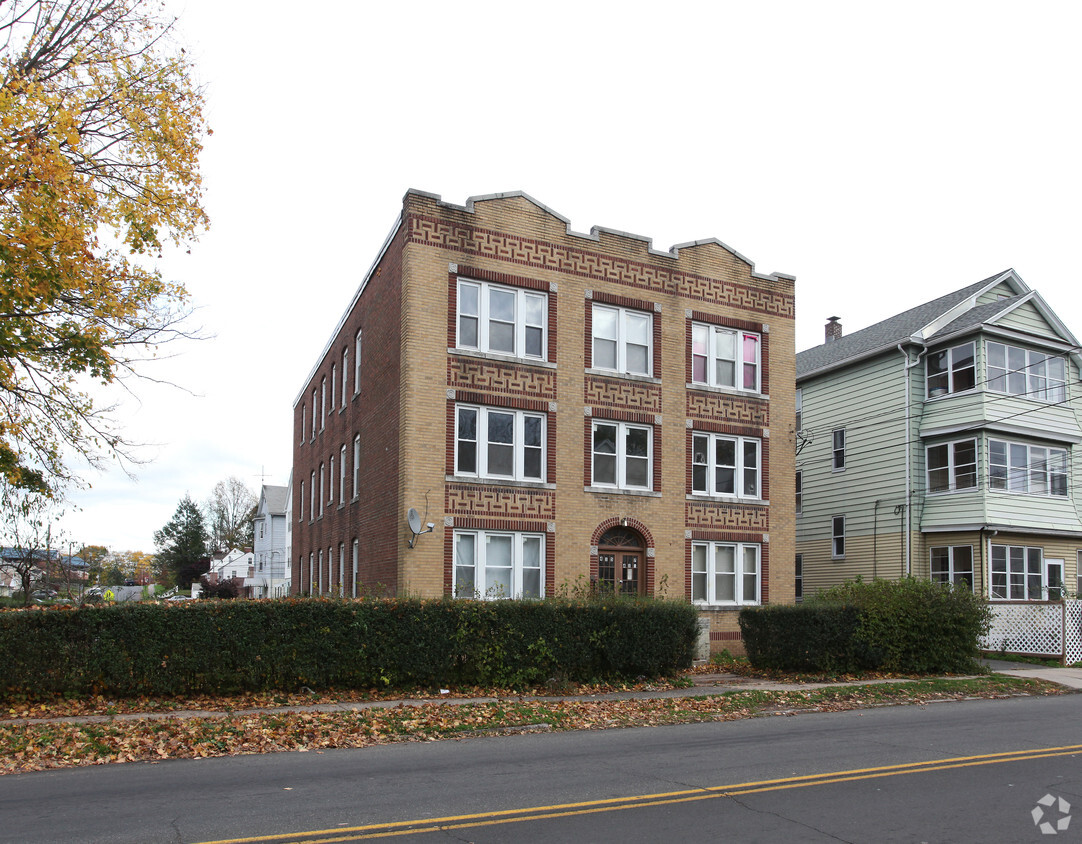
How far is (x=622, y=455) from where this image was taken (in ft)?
78.1

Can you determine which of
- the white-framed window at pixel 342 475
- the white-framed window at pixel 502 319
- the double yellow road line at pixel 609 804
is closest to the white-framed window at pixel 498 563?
the white-framed window at pixel 502 319

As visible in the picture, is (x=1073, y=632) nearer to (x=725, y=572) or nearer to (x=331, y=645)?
(x=725, y=572)

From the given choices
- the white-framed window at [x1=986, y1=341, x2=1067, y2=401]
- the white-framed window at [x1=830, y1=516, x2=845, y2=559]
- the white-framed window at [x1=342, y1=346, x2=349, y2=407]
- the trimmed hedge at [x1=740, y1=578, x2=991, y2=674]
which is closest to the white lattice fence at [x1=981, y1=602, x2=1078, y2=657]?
the trimmed hedge at [x1=740, y1=578, x2=991, y2=674]

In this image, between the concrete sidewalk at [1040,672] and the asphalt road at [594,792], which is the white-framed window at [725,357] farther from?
the asphalt road at [594,792]

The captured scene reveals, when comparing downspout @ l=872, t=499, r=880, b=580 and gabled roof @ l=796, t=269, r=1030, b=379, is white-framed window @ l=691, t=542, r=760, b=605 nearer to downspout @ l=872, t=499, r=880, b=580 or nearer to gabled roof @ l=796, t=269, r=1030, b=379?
downspout @ l=872, t=499, r=880, b=580

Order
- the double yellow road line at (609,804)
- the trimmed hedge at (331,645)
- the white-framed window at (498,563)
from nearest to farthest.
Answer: the double yellow road line at (609,804) → the trimmed hedge at (331,645) → the white-framed window at (498,563)

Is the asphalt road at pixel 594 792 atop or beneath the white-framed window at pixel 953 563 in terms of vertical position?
beneath

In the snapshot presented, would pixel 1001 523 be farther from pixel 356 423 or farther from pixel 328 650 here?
pixel 328 650

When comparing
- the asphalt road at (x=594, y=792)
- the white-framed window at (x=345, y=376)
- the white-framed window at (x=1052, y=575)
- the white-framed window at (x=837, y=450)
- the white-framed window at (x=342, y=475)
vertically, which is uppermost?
the white-framed window at (x=345, y=376)

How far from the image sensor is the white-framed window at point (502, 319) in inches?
878

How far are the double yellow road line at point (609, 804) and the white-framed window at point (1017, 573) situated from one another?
20.4 metres

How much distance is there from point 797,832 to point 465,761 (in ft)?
14.3

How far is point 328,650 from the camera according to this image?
15.4m

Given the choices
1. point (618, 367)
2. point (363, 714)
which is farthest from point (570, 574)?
point (363, 714)
